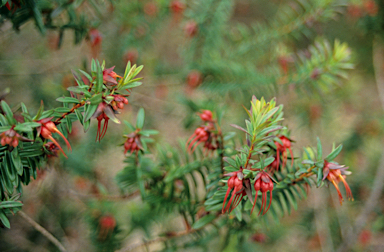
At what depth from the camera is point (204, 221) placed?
623mm

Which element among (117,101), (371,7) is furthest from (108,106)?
(371,7)

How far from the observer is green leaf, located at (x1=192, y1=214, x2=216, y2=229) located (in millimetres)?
618

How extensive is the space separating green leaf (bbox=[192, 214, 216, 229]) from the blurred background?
213 mm

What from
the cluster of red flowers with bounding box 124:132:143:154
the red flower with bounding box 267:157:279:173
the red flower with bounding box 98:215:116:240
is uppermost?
the cluster of red flowers with bounding box 124:132:143:154

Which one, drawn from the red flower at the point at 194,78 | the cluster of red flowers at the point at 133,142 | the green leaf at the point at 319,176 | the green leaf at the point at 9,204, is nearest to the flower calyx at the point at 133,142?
the cluster of red flowers at the point at 133,142

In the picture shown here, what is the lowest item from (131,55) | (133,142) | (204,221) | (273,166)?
(204,221)

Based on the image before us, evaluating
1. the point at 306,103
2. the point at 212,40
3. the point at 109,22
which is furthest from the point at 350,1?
the point at 109,22

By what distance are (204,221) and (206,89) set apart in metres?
0.67

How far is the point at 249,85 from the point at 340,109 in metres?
0.96

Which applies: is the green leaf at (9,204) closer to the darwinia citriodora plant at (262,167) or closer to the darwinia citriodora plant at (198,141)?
the darwinia citriodora plant at (198,141)

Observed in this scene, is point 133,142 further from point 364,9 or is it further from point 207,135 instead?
point 364,9

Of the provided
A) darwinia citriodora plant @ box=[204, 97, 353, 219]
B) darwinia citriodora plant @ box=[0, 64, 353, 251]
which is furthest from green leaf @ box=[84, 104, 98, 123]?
darwinia citriodora plant @ box=[204, 97, 353, 219]

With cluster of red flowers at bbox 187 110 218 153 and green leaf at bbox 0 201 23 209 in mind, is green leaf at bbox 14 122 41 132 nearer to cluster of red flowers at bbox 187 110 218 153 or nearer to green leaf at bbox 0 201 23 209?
green leaf at bbox 0 201 23 209

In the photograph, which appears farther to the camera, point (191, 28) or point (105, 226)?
point (191, 28)
